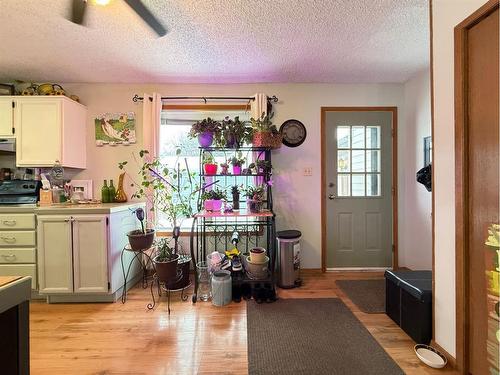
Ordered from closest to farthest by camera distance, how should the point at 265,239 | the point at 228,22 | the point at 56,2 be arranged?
the point at 56,2
the point at 228,22
the point at 265,239

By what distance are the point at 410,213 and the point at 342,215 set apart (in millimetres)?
836

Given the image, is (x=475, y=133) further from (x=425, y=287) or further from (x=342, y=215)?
(x=342, y=215)

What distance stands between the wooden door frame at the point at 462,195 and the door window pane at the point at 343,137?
1672 mm

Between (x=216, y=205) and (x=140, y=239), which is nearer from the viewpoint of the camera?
(x=140, y=239)

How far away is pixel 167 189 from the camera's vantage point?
2.91 metres

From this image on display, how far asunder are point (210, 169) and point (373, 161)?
82.0 inches

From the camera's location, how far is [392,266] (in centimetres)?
314

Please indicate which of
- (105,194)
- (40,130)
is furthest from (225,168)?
(40,130)

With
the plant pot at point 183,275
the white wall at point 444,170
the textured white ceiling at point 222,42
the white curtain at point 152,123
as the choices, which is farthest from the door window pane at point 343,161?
the white curtain at point 152,123

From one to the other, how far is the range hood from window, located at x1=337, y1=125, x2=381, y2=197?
3.75 metres

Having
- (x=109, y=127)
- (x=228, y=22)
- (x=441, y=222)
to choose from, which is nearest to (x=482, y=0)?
(x=441, y=222)

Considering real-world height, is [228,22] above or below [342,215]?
above

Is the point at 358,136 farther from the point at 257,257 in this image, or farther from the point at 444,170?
the point at 257,257

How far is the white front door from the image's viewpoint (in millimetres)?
3113
